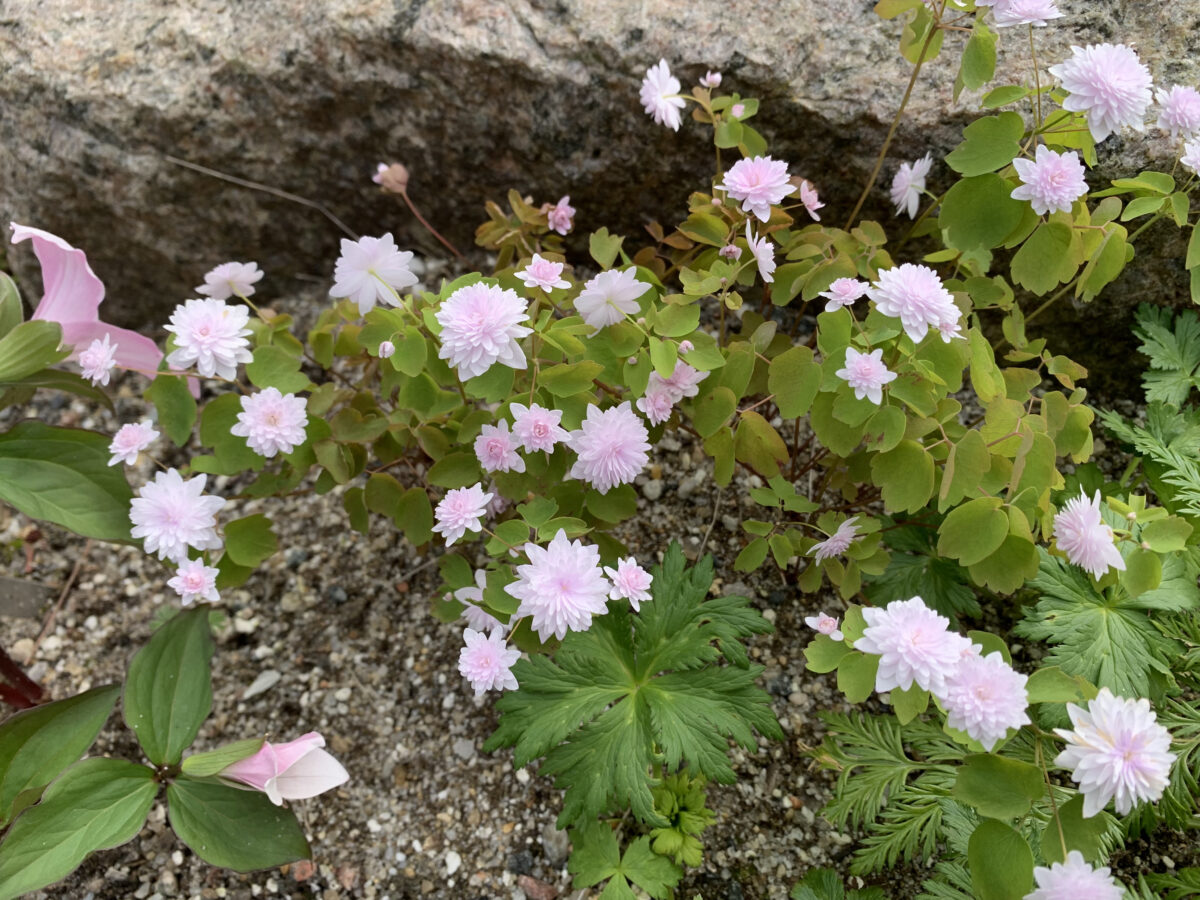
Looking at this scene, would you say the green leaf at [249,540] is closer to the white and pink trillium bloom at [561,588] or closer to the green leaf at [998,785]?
the white and pink trillium bloom at [561,588]

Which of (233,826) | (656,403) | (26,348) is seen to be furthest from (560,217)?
(233,826)

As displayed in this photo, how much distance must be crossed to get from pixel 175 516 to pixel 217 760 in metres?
0.41

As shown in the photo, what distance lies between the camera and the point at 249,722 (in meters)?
1.79

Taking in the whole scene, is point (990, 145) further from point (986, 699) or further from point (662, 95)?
point (986, 699)

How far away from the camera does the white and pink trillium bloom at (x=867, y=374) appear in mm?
1215

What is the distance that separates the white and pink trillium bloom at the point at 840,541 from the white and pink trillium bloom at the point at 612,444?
15.0 inches

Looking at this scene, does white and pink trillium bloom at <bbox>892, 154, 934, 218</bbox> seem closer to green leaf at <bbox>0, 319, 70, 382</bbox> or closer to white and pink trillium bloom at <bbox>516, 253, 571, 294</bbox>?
white and pink trillium bloom at <bbox>516, 253, 571, 294</bbox>

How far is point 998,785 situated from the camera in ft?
3.74

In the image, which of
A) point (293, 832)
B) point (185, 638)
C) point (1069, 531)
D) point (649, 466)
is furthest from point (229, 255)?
point (1069, 531)

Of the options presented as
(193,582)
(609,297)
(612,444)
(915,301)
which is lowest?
(193,582)

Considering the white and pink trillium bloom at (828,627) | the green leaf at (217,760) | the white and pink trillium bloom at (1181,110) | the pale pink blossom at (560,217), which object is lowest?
the green leaf at (217,760)

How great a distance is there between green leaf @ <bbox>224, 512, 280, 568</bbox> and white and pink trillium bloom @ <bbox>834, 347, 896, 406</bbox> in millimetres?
1024

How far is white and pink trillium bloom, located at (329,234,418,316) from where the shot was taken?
1359 millimetres

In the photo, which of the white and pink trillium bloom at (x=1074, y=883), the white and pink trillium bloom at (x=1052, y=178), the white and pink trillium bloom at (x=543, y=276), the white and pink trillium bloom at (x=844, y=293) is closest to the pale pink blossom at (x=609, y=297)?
the white and pink trillium bloom at (x=543, y=276)
